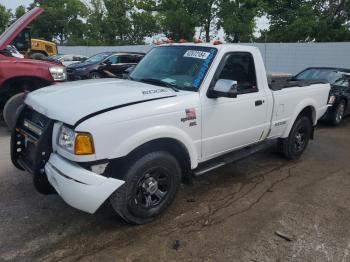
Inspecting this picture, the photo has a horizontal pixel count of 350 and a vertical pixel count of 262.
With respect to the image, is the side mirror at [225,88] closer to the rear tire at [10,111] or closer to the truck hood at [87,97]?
the truck hood at [87,97]

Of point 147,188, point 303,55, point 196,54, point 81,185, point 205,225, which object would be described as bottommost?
point 205,225

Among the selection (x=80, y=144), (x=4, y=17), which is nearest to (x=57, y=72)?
(x=80, y=144)

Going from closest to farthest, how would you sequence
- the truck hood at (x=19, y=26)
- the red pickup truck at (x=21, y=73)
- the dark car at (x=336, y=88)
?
the truck hood at (x=19, y=26), the red pickup truck at (x=21, y=73), the dark car at (x=336, y=88)

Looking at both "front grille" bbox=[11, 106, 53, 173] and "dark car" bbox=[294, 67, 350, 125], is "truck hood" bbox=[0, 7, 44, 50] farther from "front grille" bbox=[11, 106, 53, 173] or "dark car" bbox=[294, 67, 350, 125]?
"dark car" bbox=[294, 67, 350, 125]

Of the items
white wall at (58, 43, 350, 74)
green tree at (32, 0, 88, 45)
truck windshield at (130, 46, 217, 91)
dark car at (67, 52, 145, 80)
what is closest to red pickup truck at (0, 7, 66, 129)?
truck windshield at (130, 46, 217, 91)

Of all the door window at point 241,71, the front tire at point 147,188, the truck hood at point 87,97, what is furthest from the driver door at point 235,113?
the front tire at point 147,188

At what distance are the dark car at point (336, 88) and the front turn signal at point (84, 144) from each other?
7.14 m

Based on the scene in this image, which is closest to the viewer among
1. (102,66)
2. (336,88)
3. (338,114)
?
(338,114)

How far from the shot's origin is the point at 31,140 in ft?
12.3

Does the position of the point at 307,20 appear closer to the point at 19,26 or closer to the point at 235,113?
the point at 19,26

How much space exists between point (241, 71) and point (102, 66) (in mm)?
11502

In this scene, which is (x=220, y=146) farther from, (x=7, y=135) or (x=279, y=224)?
(x=7, y=135)

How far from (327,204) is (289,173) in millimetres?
1097

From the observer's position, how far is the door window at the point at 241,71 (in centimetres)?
442
